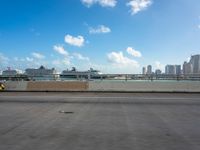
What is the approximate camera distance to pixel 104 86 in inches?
1122

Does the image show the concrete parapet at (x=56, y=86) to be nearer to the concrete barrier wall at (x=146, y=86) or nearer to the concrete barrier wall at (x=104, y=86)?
the concrete barrier wall at (x=104, y=86)

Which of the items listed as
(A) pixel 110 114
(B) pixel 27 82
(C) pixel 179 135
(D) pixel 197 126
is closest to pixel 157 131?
(C) pixel 179 135

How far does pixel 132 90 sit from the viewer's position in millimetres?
28031

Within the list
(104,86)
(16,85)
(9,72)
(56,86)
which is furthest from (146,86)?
(9,72)

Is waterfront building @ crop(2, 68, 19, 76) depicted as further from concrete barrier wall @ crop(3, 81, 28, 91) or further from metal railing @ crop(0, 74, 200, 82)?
concrete barrier wall @ crop(3, 81, 28, 91)

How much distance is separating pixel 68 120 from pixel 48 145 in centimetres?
372

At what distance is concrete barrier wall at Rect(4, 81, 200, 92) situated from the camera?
27.8 meters

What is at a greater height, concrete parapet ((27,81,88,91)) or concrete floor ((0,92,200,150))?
concrete parapet ((27,81,88,91))

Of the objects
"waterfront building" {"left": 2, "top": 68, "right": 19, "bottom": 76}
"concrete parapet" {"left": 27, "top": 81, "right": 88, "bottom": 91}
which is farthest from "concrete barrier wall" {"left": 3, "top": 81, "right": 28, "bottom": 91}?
"waterfront building" {"left": 2, "top": 68, "right": 19, "bottom": 76}

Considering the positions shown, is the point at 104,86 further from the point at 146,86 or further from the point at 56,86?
the point at 56,86

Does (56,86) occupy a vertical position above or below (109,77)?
below

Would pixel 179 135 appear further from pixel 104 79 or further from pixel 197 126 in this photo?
pixel 104 79

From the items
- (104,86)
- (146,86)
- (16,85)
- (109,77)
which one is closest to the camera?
(146,86)

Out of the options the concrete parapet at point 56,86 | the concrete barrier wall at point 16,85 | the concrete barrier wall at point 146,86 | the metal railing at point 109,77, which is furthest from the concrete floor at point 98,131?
the concrete barrier wall at point 16,85
